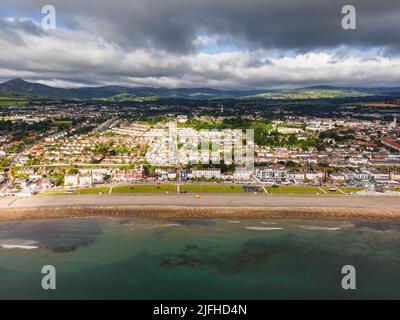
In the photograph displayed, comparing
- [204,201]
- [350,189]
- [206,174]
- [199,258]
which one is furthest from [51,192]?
[350,189]

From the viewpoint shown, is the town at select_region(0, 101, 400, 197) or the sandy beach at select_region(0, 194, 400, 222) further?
the town at select_region(0, 101, 400, 197)

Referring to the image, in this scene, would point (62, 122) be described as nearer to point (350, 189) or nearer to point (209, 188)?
point (209, 188)

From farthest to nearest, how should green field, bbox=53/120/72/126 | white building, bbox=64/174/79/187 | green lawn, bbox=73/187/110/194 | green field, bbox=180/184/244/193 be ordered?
green field, bbox=53/120/72/126 → white building, bbox=64/174/79/187 → green field, bbox=180/184/244/193 → green lawn, bbox=73/187/110/194

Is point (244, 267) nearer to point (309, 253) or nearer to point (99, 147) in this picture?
point (309, 253)

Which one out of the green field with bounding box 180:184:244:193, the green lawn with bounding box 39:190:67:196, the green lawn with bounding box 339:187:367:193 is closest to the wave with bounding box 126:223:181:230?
the green field with bounding box 180:184:244:193

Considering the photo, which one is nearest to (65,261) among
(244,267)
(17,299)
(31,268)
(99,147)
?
(31,268)

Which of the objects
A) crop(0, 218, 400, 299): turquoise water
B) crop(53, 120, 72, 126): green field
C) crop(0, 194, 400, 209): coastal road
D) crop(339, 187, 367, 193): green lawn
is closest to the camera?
crop(0, 218, 400, 299): turquoise water

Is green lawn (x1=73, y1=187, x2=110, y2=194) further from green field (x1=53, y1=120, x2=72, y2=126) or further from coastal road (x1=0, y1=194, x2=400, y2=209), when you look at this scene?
green field (x1=53, y1=120, x2=72, y2=126)

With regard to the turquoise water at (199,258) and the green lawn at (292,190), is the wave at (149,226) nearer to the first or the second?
the turquoise water at (199,258)

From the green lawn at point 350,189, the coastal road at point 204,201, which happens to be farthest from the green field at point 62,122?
the green lawn at point 350,189
